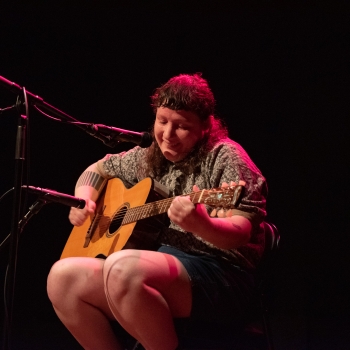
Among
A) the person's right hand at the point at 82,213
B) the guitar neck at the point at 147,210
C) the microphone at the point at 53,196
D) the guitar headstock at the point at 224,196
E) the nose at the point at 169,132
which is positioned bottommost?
the person's right hand at the point at 82,213

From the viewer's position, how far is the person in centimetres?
210

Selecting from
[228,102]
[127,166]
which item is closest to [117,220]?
[127,166]

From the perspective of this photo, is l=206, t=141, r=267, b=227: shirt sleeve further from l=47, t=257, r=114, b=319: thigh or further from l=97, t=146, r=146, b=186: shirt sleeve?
l=47, t=257, r=114, b=319: thigh

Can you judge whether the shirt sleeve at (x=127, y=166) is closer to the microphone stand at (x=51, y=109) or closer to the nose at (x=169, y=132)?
the nose at (x=169, y=132)

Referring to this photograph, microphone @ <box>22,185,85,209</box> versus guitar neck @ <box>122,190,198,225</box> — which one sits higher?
microphone @ <box>22,185,85,209</box>

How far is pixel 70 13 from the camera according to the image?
13.1ft

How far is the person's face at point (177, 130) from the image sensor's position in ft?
8.13

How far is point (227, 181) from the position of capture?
7.57 ft

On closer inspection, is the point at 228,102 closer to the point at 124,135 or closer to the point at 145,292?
the point at 124,135

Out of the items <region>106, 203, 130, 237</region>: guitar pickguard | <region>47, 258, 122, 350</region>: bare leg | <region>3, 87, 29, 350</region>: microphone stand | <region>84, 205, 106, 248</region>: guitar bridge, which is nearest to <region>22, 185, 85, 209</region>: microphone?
<region>3, 87, 29, 350</region>: microphone stand

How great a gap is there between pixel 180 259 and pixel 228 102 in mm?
1912

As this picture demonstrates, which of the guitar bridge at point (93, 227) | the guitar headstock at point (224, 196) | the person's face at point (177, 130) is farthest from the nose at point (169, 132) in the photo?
the guitar bridge at point (93, 227)

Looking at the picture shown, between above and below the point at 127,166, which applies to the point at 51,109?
above

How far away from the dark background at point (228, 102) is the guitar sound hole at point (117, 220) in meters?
1.37
